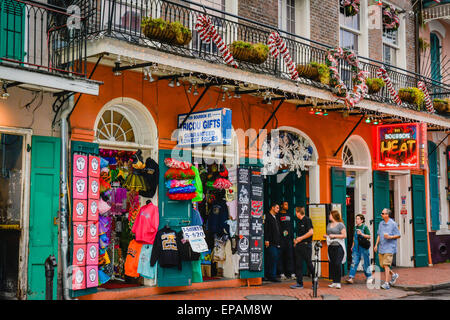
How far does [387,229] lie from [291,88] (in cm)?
358

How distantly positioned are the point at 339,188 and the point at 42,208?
798cm

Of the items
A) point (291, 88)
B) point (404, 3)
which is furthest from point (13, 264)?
point (404, 3)

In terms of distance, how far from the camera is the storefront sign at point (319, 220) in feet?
44.7

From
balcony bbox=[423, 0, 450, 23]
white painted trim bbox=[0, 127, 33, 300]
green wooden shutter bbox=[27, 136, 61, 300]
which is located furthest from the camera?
balcony bbox=[423, 0, 450, 23]

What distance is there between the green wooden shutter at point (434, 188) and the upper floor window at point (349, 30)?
173 inches

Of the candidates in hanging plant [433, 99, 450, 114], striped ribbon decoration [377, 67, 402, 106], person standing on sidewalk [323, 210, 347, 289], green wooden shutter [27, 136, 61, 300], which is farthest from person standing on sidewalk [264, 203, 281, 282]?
hanging plant [433, 99, 450, 114]

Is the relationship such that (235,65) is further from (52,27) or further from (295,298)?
(295,298)

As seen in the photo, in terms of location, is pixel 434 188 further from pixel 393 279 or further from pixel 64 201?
pixel 64 201

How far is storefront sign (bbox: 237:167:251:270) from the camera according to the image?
12.2 metres

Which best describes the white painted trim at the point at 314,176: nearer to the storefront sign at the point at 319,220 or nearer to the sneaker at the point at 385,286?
the storefront sign at the point at 319,220

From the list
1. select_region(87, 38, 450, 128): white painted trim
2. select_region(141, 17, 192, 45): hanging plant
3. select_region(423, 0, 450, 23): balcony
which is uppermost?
select_region(423, 0, 450, 23): balcony

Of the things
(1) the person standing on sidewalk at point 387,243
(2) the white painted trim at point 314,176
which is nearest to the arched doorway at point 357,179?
(2) the white painted trim at point 314,176

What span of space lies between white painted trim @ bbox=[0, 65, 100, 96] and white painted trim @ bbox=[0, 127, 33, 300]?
103 cm

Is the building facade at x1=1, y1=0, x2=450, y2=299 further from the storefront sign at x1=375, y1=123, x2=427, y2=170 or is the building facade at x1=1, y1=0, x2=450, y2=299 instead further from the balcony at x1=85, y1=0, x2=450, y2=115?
the storefront sign at x1=375, y1=123, x2=427, y2=170
